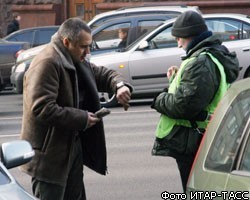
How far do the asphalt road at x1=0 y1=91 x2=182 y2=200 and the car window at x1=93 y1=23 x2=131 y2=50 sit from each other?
8.03ft

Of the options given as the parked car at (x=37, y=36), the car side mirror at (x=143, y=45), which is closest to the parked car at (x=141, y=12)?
A: the car side mirror at (x=143, y=45)

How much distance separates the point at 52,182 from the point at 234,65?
147 cm

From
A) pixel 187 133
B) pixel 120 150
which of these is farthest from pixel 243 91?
pixel 120 150

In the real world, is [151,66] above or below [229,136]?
below

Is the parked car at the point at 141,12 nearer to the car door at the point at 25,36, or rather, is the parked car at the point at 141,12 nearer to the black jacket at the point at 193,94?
the car door at the point at 25,36

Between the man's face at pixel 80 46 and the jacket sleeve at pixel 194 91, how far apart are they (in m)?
0.65

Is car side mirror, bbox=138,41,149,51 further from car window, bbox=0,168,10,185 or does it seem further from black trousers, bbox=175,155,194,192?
car window, bbox=0,168,10,185

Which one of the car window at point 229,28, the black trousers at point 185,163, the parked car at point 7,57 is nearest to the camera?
the black trousers at point 185,163

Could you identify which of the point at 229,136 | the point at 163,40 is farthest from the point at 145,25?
the point at 229,136

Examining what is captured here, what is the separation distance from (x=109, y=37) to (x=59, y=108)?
39.4 ft

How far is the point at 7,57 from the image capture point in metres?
20.4

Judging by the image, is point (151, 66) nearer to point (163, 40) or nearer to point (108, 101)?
point (163, 40)

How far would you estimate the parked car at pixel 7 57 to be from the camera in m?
20.2

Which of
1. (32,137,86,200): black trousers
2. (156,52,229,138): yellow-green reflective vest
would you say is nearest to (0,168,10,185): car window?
(32,137,86,200): black trousers
